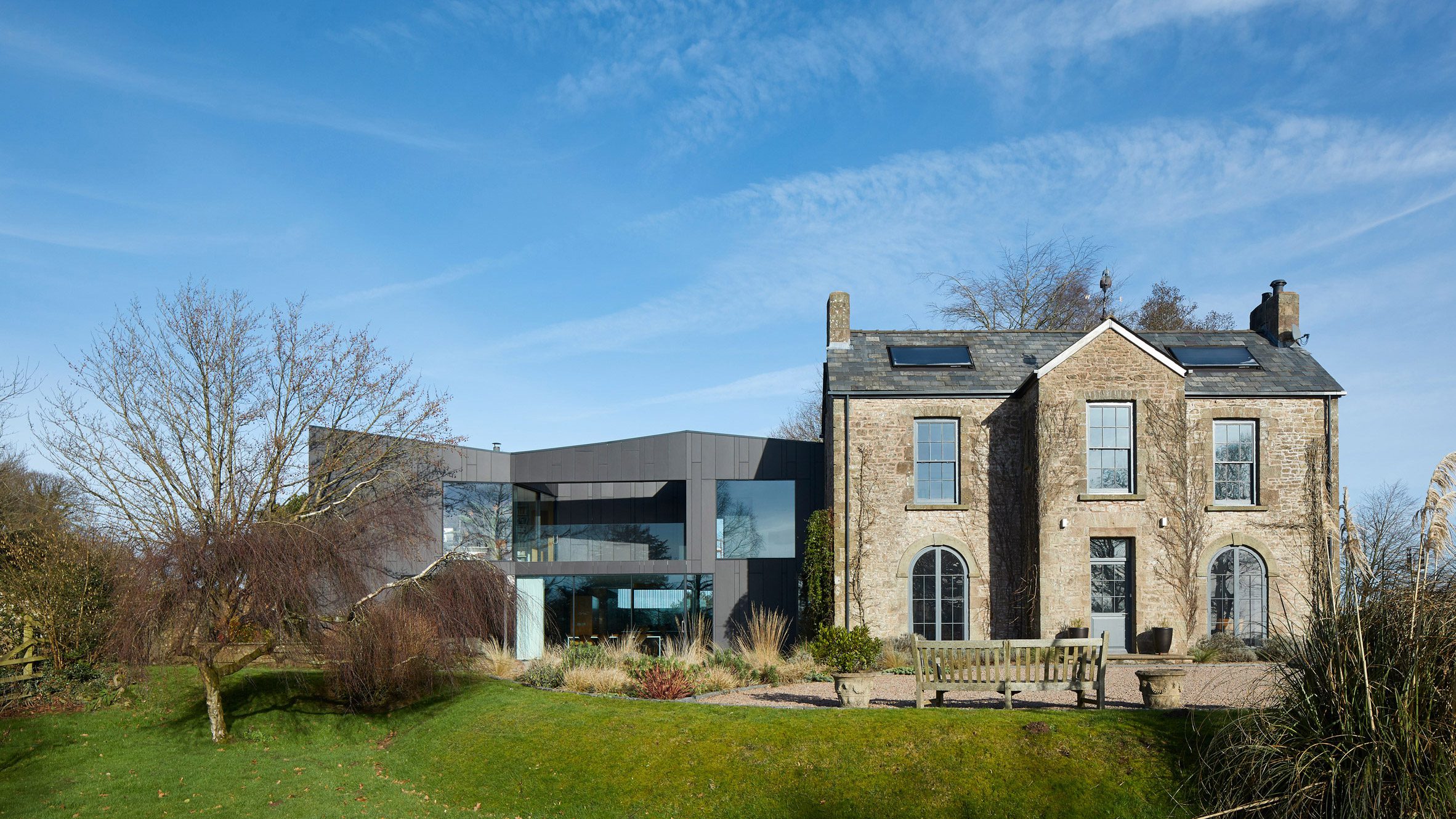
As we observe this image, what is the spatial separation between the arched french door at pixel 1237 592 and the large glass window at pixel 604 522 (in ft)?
37.6

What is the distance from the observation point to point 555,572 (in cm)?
2350

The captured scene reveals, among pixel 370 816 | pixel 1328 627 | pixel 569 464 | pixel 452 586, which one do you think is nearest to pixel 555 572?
pixel 569 464

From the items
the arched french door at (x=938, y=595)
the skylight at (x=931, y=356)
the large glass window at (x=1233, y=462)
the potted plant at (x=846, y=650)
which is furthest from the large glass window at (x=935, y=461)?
the large glass window at (x=1233, y=462)

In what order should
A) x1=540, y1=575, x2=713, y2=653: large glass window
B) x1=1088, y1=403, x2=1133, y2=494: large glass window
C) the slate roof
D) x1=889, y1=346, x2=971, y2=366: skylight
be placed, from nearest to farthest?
x1=1088, y1=403, x2=1133, y2=494: large glass window, the slate roof, x1=889, y1=346, x2=971, y2=366: skylight, x1=540, y1=575, x2=713, y2=653: large glass window

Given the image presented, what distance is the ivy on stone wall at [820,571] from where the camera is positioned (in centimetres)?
1919

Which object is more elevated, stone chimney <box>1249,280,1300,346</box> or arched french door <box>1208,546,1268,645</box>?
stone chimney <box>1249,280,1300,346</box>

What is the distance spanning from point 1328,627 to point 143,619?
13021 millimetres

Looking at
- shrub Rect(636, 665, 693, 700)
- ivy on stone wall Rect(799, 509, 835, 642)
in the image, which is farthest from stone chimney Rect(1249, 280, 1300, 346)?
shrub Rect(636, 665, 693, 700)

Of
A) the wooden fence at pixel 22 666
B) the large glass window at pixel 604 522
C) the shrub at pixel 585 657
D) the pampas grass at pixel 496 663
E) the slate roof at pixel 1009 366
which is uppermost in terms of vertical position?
the slate roof at pixel 1009 366

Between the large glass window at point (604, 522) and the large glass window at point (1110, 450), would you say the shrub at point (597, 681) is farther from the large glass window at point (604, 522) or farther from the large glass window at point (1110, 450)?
the large glass window at point (1110, 450)

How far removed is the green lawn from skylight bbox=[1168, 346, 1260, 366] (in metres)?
12.5

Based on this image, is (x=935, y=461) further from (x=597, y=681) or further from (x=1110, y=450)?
(x=597, y=681)

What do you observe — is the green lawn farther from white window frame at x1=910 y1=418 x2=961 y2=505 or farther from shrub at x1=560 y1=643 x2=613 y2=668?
white window frame at x1=910 y1=418 x2=961 y2=505

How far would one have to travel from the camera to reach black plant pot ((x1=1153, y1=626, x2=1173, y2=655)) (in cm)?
1794
